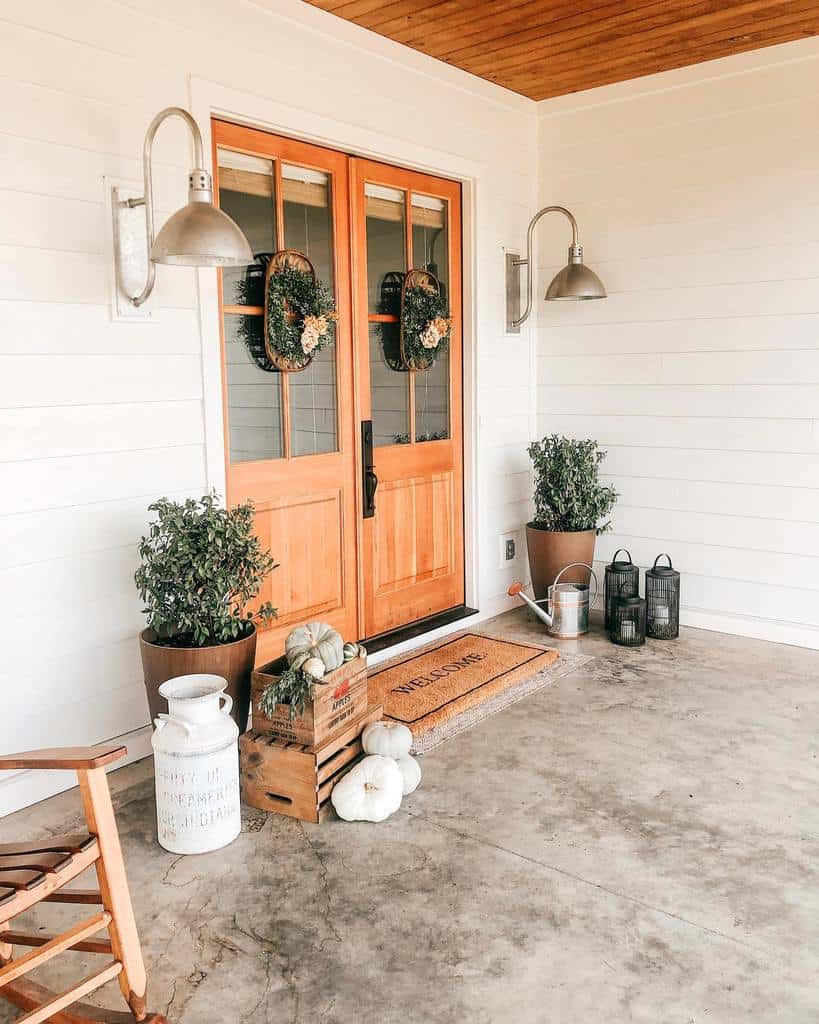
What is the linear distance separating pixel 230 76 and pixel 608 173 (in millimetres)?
2370

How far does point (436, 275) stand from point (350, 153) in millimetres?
855

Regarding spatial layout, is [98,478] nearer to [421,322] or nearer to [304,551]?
[304,551]

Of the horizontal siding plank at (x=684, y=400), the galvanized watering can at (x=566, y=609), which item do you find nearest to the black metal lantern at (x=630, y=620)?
the galvanized watering can at (x=566, y=609)

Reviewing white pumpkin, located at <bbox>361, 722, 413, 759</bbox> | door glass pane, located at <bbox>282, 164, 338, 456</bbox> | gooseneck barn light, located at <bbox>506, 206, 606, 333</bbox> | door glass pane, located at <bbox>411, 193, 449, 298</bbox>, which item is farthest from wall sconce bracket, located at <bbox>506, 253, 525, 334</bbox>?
white pumpkin, located at <bbox>361, 722, 413, 759</bbox>

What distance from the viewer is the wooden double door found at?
3.95m

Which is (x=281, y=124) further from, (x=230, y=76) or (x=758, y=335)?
(x=758, y=335)

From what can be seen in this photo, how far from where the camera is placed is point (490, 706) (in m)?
4.05

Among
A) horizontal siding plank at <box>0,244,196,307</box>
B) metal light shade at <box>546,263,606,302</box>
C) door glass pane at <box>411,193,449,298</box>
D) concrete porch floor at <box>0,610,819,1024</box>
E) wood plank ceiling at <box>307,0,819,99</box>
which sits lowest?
concrete porch floor at <box>0,610,819,1024</box>

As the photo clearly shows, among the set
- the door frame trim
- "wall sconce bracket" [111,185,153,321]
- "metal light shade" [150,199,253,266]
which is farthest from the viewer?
the door frame trim

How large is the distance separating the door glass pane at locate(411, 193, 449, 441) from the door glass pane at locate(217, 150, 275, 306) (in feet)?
3.40

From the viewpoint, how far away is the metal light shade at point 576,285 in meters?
4.91

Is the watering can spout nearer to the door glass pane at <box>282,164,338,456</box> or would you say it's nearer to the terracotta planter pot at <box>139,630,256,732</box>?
the door glass pane at <box>282,164,338,456</box>

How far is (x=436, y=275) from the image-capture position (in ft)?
16.4

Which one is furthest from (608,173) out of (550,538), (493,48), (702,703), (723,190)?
(702,703)
